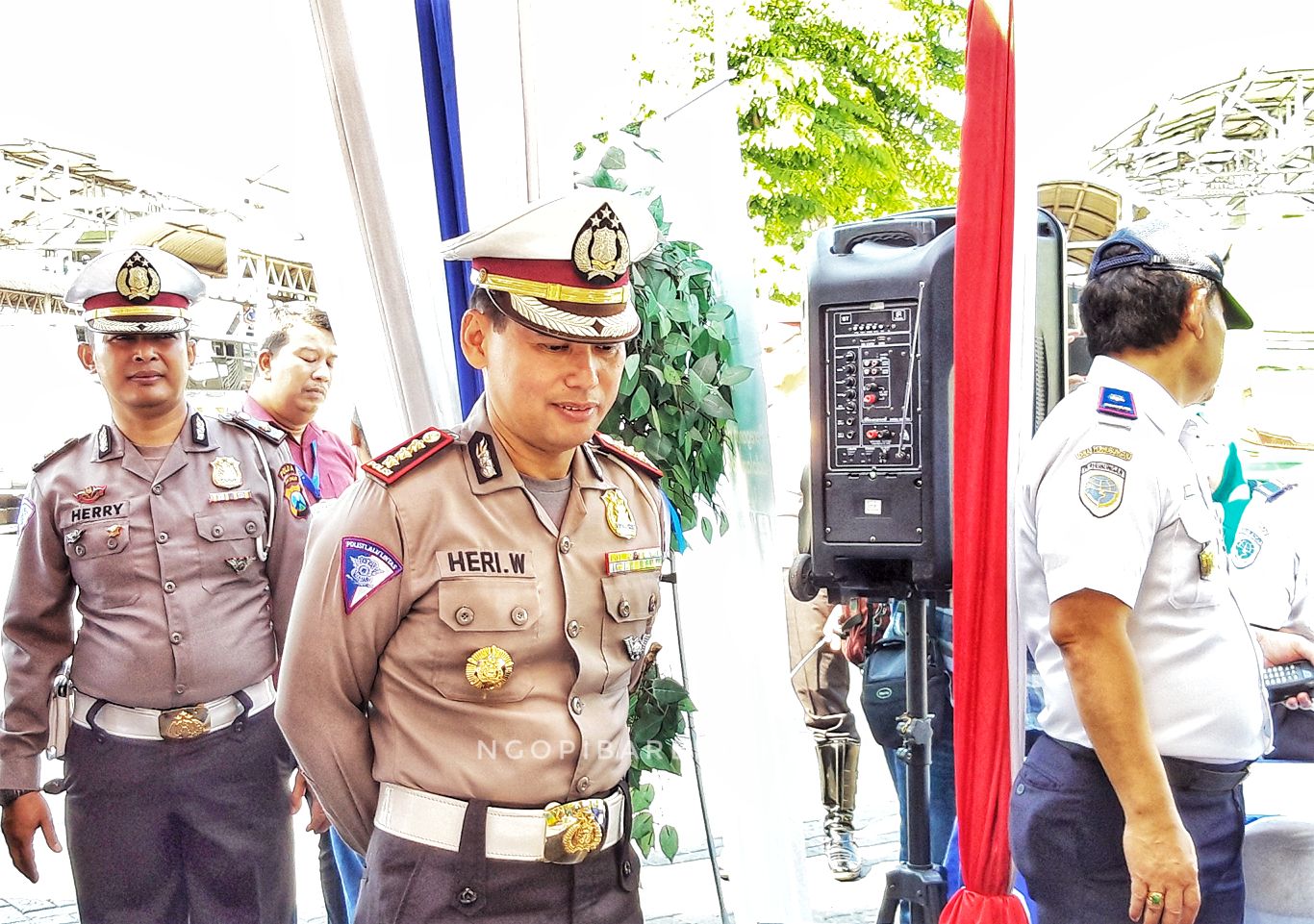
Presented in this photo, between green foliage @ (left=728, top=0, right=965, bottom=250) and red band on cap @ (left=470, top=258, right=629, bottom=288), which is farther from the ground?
green foliage @ (left=728, top=0, right=965, bottom=250)

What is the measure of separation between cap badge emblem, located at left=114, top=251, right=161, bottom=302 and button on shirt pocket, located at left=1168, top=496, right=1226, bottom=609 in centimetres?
216

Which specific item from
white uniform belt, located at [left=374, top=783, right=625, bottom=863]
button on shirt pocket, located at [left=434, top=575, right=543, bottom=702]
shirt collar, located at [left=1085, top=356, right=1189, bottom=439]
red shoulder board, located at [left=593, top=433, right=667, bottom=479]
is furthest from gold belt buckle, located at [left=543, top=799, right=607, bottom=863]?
shirt collar, located at [left=1085, top=356, right=1189, bottom=439]

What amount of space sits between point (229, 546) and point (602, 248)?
1436mm

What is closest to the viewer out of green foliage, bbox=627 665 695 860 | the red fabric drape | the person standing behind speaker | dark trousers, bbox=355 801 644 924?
dark trousers, bbox=355 801 644 924

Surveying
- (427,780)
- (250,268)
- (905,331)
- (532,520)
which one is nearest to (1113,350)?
(905,331)

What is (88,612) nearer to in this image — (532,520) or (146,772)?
(146,772)

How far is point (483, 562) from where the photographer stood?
62.1 inches

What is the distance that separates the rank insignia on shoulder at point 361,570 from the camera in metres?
1.53

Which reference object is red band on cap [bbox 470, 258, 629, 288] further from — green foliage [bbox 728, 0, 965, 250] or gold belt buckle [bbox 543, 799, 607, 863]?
green foliage [bbox 728, 0, 965, 250]

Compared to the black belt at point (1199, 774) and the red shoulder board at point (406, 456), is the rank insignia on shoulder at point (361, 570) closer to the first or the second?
the red shoulder board at point (406, 456)

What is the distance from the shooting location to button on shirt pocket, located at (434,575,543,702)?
1.54 metres

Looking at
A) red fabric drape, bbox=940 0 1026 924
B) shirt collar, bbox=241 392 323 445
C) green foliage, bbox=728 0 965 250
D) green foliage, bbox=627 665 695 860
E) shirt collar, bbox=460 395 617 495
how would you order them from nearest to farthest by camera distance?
1. shirt collar, bbox=460 395 617 495
2. red fabric drape, bbox=940 0 1026 924
3. green foliage, bbox=627 665 695 860
4. shirt collar, bbox=241 392 323 445
5. green foliage, bbox=728 0 965 250

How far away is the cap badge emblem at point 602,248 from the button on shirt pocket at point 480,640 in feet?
1.49

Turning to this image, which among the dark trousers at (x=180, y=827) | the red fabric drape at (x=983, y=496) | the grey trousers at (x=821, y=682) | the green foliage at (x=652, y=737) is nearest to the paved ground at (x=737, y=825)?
the green foliage at (x=652, y=737)
